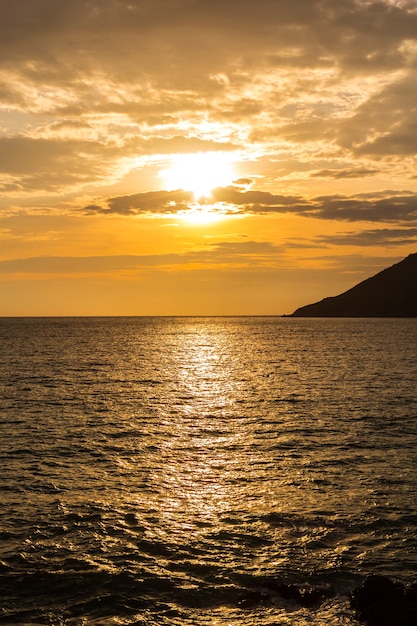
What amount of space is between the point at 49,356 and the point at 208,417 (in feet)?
288

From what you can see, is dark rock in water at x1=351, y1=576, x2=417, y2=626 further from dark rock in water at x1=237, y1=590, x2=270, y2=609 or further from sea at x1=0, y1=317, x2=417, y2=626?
dark rock in water at x1=237, y1=590, x2=270, y2=609

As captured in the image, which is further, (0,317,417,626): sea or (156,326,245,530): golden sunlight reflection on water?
(156,326,245,530): golden sunlight reflection on water

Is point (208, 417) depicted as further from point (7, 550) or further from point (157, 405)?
point (7, 550)

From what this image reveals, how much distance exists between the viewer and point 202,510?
29641 millimetres

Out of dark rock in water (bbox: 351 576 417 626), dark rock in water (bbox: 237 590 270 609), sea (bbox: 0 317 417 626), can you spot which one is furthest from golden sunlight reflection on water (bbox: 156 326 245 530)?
dark rock in water (bbox: 351 576 417 626)

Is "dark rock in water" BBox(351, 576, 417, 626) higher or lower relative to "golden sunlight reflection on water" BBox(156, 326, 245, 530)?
lower

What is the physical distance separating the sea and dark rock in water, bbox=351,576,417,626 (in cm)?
56

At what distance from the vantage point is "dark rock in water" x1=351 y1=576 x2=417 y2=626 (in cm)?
1906

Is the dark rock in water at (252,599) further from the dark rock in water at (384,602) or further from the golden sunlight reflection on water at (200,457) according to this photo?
the golden sunlight reflection on water at (200,457)

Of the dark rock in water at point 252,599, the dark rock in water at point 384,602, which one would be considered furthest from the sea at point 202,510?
the dark rock in water at point 384,602

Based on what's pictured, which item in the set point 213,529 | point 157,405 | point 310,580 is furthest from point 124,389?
point 310,580

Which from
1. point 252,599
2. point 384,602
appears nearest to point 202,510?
point 252,599

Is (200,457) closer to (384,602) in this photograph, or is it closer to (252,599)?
(252,599)

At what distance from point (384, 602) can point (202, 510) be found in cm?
1143
